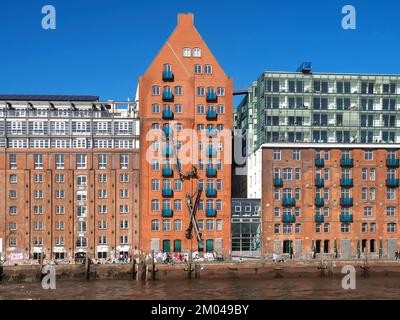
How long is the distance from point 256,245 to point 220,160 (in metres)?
15.6

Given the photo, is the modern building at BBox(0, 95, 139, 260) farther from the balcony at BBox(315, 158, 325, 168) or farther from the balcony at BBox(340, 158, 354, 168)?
the balcony at BBox(340, 158, 354, 168)

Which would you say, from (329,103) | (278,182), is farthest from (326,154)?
(278,182)

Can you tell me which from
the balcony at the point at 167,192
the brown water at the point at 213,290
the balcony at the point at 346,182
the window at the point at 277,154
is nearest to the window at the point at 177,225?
the balcony at the point at 167,192

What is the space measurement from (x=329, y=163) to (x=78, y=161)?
140 feet

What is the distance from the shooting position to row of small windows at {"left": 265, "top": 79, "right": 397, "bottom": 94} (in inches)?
3984

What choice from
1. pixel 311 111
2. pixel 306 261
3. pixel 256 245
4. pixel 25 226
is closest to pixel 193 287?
pixel 306 261

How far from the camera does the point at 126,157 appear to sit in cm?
9875

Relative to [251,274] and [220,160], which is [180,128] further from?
[251,274]

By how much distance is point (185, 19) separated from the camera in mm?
99062

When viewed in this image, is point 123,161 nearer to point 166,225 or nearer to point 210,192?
point 166,225

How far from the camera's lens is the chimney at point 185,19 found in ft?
325

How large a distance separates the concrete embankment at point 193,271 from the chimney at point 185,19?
4054 cm

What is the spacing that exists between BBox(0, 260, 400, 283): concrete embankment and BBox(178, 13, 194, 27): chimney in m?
40.5

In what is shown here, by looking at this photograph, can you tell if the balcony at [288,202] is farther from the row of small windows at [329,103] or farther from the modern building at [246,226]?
the row of small windows at [329,103]
